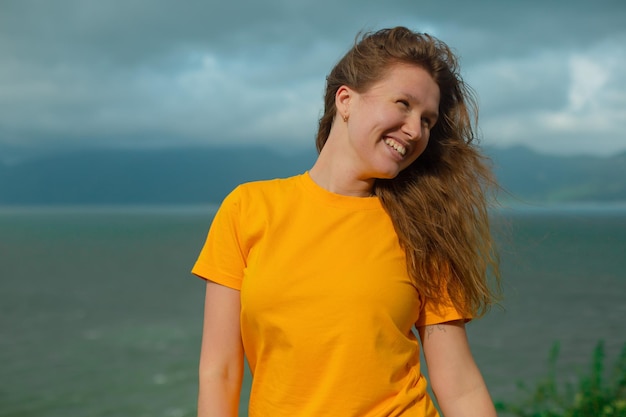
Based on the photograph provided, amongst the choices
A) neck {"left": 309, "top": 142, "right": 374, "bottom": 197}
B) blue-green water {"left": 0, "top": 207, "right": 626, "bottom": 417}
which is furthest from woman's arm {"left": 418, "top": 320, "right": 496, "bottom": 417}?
neck {"left": 309, "top": 142, "right": 374, "bottom": 197}

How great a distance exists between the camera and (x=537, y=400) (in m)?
5.12

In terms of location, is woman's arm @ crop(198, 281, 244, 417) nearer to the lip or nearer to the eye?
the lip

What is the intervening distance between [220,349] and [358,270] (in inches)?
18.1

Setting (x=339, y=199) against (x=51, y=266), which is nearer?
(x=339, y=199)

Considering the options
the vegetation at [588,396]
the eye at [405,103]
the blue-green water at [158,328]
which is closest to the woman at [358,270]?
the eye at [405,103]

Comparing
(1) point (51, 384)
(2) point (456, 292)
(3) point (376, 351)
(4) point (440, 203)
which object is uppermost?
(4) point (440, 203)

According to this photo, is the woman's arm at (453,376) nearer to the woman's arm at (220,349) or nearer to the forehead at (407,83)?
the woman's arm at (220,349)

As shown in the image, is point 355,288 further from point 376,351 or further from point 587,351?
point 587,351

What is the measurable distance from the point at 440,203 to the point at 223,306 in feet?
2.63

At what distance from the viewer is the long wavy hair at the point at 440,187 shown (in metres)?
2.39

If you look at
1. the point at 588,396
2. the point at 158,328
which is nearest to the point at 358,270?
the point at 588,396

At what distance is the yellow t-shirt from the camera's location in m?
2.24

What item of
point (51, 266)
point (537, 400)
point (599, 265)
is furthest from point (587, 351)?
point (51, 266)

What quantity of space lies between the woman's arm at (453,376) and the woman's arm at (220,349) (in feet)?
1.90
